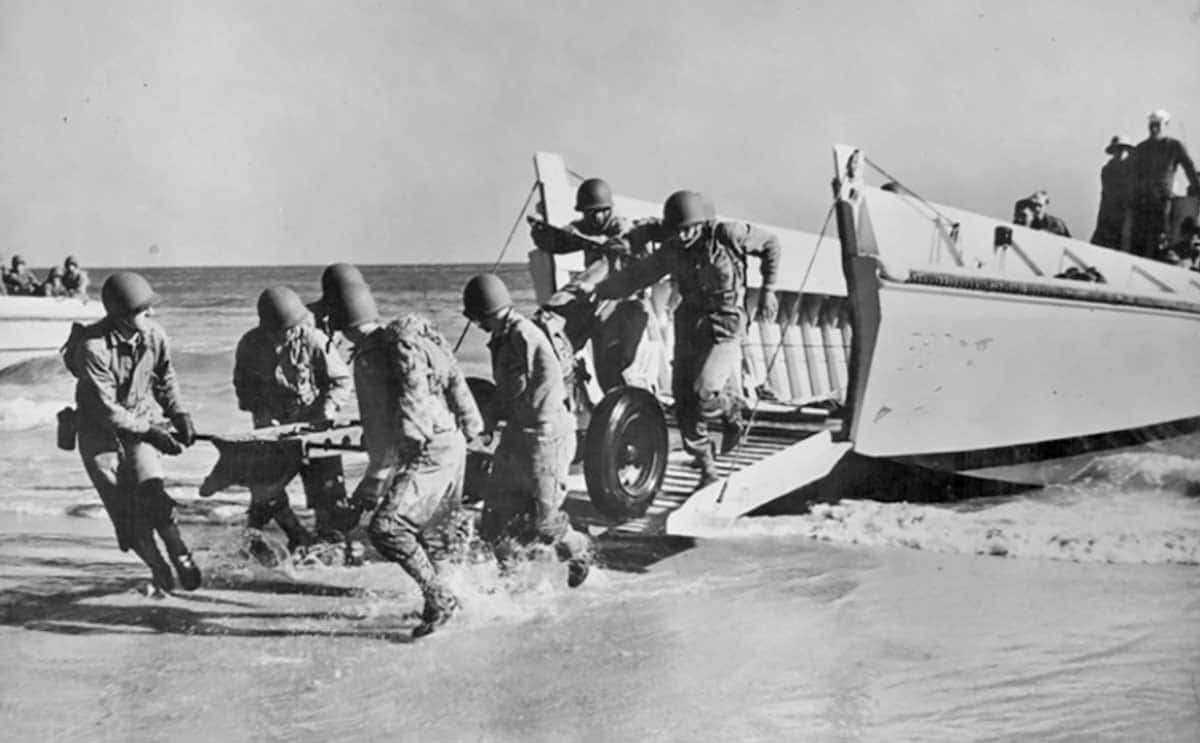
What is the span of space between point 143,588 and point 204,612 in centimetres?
32

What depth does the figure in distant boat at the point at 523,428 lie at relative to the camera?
10.7 feet

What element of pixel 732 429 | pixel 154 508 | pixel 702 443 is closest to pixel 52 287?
pixel 154 508

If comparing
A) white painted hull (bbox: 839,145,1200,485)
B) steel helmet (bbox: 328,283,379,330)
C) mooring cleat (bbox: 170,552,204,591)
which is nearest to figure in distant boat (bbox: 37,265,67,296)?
mooring cleat (bbox: 170,552,204,591)

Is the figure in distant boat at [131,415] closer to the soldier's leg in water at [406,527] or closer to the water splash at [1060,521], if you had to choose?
the soldier's leg in water at [406,527]

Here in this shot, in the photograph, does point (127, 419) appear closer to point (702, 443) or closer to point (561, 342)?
point (561, 342)

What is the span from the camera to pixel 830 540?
4.14m

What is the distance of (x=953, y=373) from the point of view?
400 centimetres

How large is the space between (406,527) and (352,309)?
25.2 inches

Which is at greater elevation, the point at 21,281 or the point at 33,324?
the point at 21,281

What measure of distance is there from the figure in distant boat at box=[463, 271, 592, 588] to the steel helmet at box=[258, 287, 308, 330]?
0.87 metres

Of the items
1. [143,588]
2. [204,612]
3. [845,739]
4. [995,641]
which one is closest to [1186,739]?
[995,641]

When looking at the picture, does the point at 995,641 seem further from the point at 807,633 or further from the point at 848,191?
the point at 848,191

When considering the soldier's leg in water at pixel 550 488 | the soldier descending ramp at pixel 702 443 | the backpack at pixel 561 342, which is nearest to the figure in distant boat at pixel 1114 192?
the soldier descending ramp at pixel 702 443

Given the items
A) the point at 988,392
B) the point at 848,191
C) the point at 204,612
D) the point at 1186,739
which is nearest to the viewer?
the point at 1186,739
